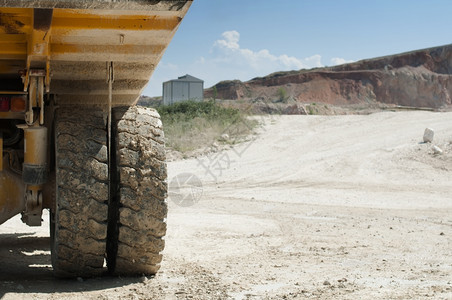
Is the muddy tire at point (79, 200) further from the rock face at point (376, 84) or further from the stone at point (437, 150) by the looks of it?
the rock face at point (376, 84)

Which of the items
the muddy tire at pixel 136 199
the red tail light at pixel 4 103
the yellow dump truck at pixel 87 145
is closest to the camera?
the yellow dump truck at pixel 87 145

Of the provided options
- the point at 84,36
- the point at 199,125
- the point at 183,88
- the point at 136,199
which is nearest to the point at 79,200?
the point at 136,199

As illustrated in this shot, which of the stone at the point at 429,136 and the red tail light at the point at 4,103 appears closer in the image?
the red tail light at the point at 4,103

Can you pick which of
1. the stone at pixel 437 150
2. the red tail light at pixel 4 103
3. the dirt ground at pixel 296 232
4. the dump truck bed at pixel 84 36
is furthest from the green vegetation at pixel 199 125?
the red tail light at pixel 4 103

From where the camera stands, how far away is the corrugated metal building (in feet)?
132

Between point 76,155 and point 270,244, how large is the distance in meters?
2.94

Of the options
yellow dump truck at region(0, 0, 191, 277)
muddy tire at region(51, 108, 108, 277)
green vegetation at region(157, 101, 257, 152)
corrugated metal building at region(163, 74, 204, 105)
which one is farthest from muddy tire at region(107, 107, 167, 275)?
corrugated metal building at region(163, 74, 204, 105)

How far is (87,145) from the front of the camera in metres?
4.39

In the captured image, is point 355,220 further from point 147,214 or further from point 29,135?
point 29,135

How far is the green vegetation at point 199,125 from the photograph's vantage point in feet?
65.7

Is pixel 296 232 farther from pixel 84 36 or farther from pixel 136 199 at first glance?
pixel 84 36

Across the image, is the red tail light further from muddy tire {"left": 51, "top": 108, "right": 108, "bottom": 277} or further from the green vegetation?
the green vegetation

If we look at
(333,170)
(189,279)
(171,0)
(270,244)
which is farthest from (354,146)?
(171,0)

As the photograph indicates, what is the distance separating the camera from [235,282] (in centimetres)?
469
